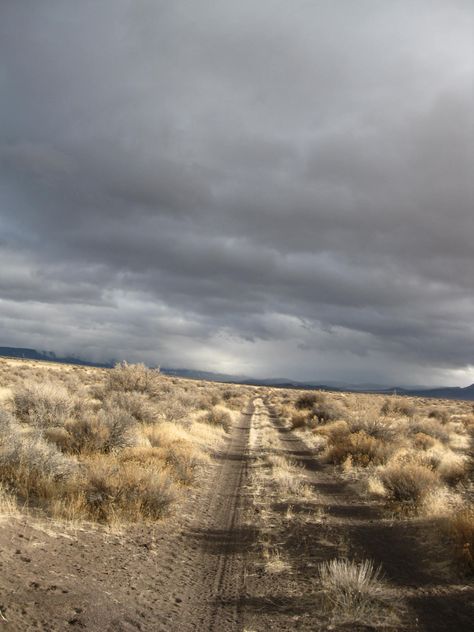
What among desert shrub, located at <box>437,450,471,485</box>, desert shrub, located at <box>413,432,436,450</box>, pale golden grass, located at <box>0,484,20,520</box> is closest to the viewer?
pale golden grass, located at <box>0,484,20,520</box>

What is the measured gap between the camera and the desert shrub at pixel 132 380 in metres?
30.4

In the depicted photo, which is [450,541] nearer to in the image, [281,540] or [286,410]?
[281,540]

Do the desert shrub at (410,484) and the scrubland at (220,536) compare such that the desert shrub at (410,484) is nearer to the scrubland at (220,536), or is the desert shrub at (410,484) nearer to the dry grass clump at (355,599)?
the scrubland at (220,536)

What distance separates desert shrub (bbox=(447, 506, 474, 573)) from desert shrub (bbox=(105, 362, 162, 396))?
23416 mm

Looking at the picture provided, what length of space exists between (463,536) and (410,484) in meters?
3.76

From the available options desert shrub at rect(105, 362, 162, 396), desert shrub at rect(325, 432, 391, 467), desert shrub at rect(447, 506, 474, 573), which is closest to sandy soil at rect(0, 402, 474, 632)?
desert shrub at rect(447, 506, 474, 573)

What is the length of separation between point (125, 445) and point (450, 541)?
10415 mm

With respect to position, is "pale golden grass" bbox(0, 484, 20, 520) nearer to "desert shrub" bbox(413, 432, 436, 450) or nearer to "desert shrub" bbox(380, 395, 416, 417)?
"desert shrub" bbox(413, 432, 436, 450)

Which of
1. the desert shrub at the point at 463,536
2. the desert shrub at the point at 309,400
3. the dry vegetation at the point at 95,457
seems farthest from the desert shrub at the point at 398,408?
the desert shrub at the point at 463,536

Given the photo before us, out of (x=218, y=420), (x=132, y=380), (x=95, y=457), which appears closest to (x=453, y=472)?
(x=95, y=457)

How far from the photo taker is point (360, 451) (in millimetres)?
18875

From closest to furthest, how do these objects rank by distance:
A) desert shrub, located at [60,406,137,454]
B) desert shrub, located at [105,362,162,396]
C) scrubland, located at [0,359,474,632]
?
1. scrubland, located at [0,359,474,632]
2. desert shrub, located at [60,406,137,454]
3. desert shrub, located at [105,362,162,396]

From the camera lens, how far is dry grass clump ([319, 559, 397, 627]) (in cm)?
629

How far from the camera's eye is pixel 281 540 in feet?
32.5
